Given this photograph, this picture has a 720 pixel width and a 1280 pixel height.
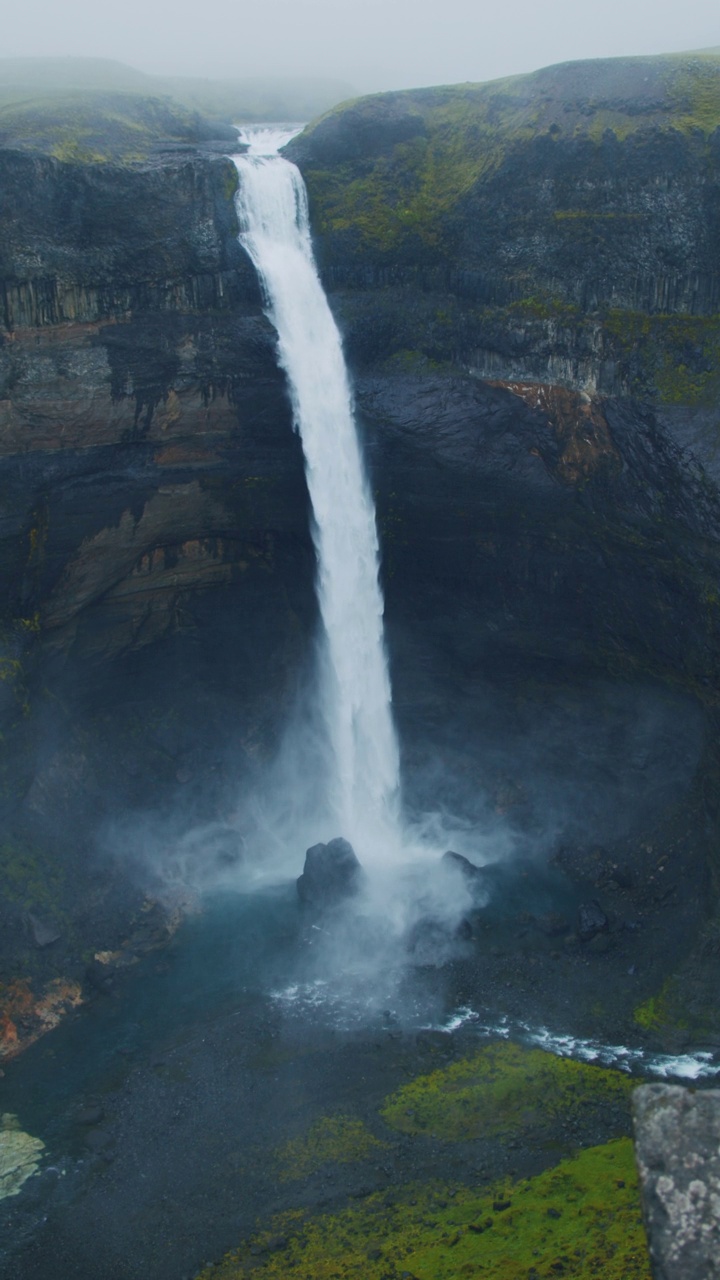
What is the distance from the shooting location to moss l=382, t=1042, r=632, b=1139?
24938 mm

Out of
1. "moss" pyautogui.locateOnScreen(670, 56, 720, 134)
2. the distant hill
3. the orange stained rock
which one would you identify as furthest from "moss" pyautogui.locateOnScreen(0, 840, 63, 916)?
the distant hill

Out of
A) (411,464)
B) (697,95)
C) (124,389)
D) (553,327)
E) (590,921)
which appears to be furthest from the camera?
(411,464)

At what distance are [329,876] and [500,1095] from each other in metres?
10.1

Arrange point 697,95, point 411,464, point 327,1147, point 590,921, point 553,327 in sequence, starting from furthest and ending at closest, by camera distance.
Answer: point 411,464 → point 553,327 → point 697,95 → point 590,921 → point 327,1147

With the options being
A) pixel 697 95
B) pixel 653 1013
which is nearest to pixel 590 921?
pixel 653 1013

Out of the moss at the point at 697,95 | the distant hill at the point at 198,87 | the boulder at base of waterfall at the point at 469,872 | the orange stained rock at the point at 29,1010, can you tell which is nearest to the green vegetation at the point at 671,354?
the moss at the point at 697,95

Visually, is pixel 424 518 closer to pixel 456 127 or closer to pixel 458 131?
pixel 458 131

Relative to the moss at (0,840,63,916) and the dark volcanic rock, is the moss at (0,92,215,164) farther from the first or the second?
the dark volcanic rock

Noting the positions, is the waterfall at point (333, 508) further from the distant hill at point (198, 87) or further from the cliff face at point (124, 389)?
the distant hill at point (198, 87)

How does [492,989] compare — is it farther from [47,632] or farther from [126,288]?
[126,288]

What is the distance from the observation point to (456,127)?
38688 millimetres

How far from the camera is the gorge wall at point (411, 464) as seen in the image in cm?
3203

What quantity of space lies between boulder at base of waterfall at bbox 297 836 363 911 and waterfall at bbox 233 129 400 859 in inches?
106

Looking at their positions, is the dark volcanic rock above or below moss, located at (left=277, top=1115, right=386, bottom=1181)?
above
